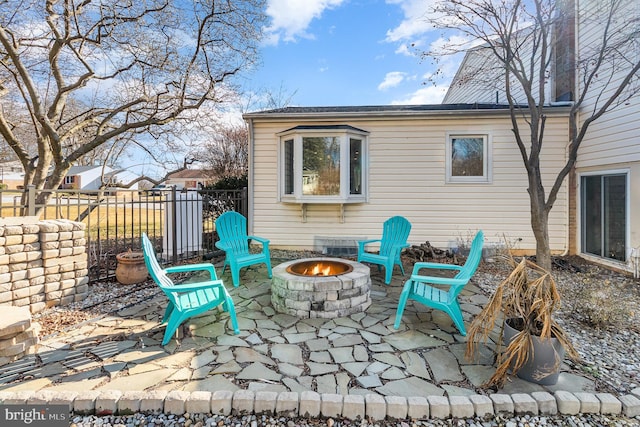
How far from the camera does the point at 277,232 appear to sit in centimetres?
679

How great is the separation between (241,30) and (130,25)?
90.0 inches

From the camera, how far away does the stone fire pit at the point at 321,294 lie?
332cm

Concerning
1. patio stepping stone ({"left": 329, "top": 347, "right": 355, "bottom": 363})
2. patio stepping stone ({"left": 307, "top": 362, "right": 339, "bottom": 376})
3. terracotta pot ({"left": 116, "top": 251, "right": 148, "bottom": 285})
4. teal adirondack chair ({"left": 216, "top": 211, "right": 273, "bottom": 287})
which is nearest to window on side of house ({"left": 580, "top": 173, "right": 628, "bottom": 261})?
patio stepping stone ({"left": 329, "top": 347, "right": 355, "bottom": 363})

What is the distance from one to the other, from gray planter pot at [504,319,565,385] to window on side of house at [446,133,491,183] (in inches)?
189

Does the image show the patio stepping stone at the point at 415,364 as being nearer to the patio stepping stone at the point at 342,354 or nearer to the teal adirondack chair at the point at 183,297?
the patio stepping stone at the point at 342,354

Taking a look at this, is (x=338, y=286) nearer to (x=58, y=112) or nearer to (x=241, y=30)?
(x=241, y=30)

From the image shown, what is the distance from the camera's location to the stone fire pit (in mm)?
3318

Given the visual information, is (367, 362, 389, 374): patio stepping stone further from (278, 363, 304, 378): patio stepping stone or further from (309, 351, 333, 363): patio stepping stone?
(278, 363, 304, 378): patio stepping stone

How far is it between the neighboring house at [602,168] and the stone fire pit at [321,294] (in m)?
4.48

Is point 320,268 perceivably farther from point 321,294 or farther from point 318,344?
point 318,344

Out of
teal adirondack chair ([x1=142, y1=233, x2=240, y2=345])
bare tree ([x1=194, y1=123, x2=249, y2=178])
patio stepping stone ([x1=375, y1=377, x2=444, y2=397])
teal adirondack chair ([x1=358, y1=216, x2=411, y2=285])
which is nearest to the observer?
patio stepping stone ([x1=375, y1=377, x2=444, y2=397])

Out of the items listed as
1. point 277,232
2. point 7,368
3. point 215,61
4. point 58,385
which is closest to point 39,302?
point 7,368

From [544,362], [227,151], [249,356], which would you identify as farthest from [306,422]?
[227,151]

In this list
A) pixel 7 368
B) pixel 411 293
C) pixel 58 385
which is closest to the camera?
pixel 58 385
